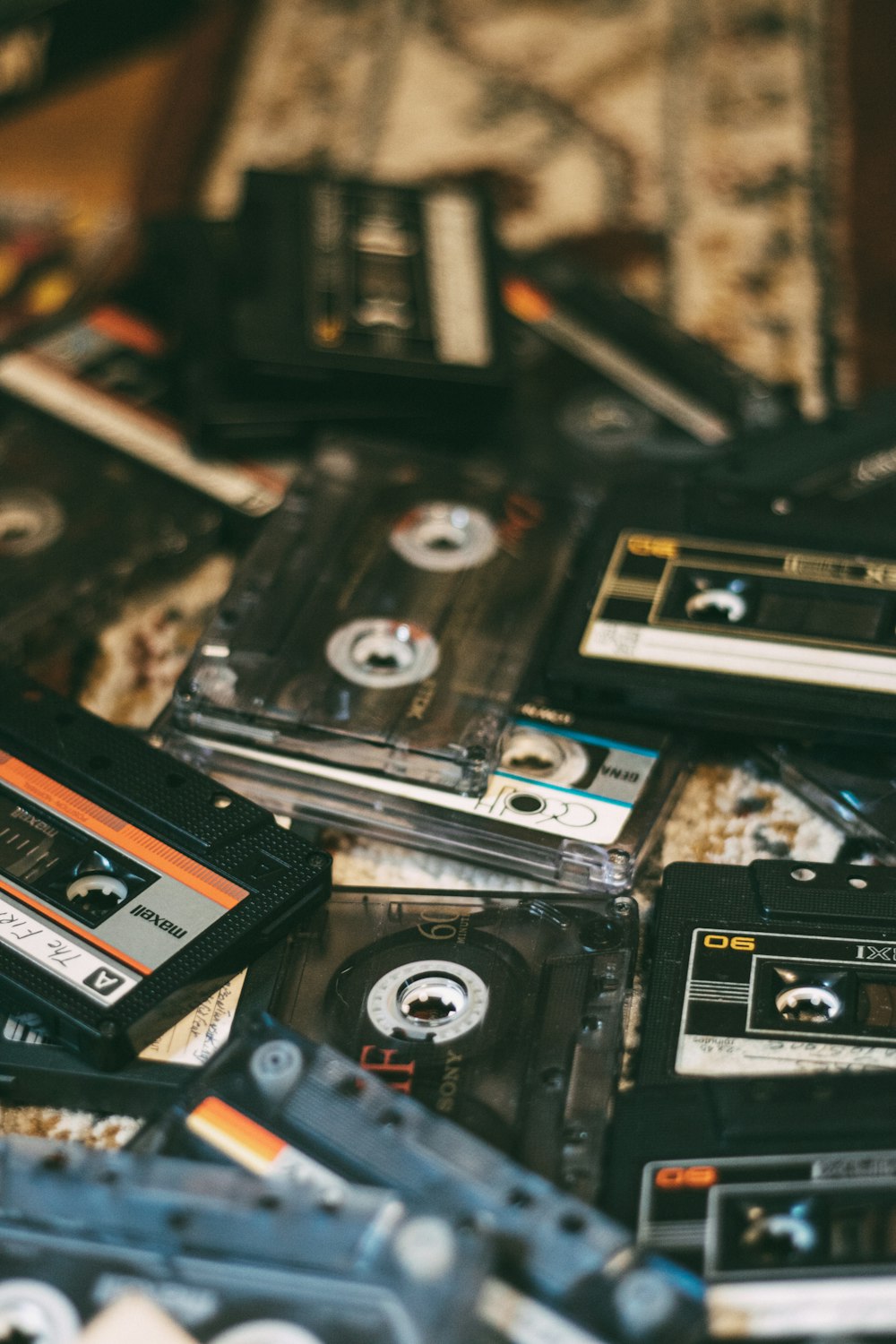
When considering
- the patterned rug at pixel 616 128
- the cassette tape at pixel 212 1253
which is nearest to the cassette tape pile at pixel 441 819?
the cassette tape at pixel 212 1253

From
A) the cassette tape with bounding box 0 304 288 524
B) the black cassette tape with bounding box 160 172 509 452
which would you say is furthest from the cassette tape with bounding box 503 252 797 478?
the cassette tape with bounding box 0 304 288 524

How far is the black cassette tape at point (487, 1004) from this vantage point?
1548mm

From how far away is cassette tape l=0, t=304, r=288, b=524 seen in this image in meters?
2.34

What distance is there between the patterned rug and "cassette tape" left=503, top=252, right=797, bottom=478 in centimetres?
14

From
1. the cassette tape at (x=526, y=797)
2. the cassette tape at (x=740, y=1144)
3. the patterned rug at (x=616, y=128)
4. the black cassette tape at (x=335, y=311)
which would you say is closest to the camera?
the cassette tape at (x=740, y=1144)

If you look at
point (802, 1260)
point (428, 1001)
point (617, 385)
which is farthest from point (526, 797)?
point (617, 385)

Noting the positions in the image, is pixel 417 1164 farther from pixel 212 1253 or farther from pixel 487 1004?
pixel 487 1004

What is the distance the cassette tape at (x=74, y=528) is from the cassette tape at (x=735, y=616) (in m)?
0.62

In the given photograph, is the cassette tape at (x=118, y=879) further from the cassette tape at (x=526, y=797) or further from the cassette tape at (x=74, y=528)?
the cassette tape at (x=74, y=528)

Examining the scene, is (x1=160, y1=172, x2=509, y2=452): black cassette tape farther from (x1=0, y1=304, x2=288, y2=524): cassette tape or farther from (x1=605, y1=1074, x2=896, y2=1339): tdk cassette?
(x1=605, y1=1074, x2=896, y2=1339): tdk cassette

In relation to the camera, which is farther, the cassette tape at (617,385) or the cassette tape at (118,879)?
the cassette tape at (617,385)

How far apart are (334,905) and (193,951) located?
19 cm

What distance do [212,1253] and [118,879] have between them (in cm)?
56

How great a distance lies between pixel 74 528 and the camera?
228 centimetres
